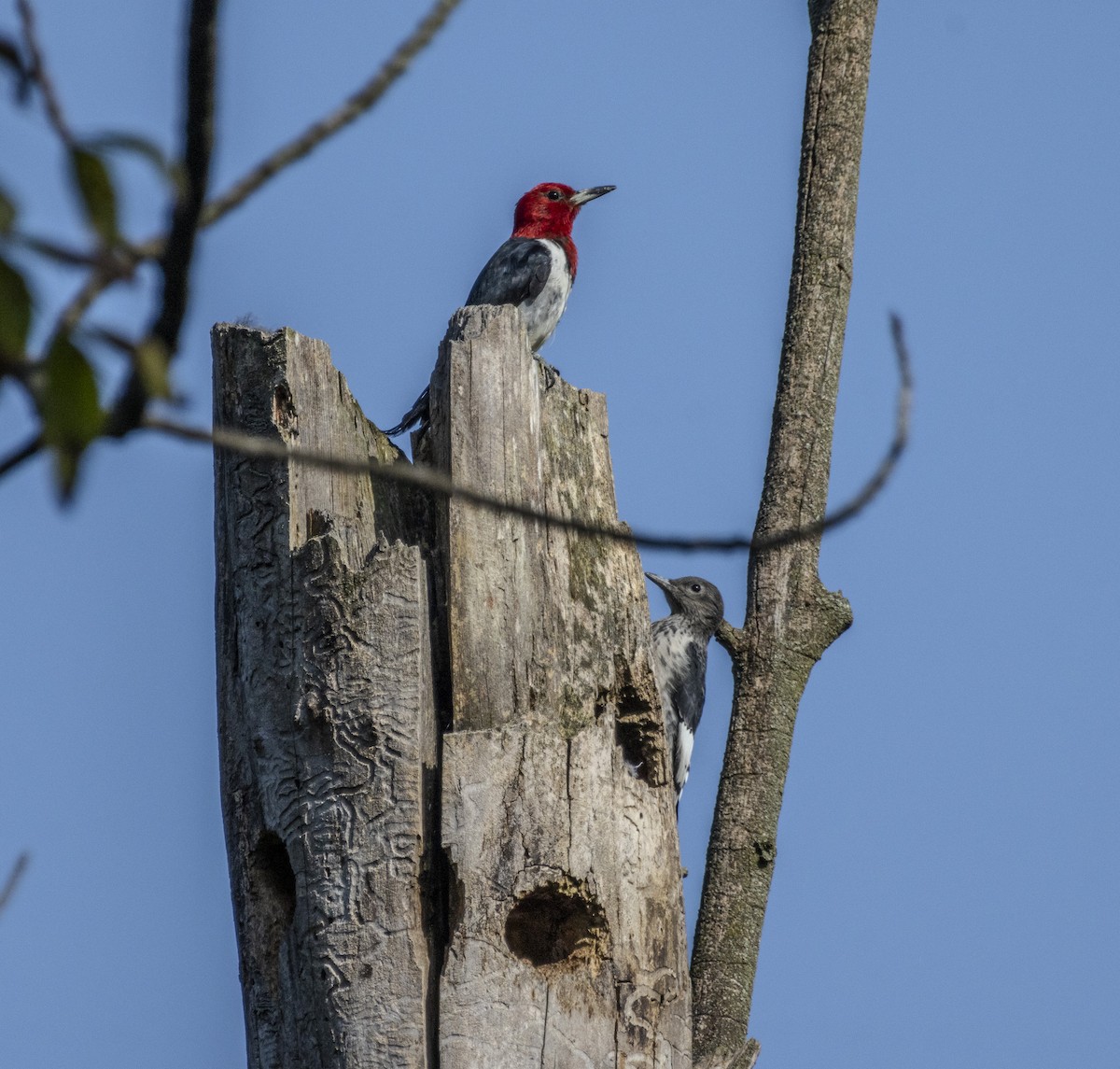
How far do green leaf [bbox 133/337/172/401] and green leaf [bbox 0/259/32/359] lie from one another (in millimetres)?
63

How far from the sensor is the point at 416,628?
13.7ft

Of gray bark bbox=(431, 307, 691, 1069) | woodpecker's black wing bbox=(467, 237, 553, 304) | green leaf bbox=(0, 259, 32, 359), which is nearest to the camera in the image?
green leaf bbox=(0, 259, 32, 359)

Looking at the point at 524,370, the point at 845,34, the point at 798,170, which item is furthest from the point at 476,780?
the point at 845,34

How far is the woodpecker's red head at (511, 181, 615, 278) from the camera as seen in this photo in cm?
809

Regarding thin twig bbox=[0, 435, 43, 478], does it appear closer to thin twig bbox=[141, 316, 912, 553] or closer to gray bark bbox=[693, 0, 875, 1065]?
thin twig bbox=[141, 316, 912, 553]

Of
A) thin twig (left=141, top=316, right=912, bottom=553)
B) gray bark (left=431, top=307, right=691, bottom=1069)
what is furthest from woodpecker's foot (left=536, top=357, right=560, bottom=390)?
thin twig (left=141, top=316, right=912, bottom=553)

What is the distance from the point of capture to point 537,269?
736 centimetres

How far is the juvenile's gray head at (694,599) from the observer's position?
769 cm

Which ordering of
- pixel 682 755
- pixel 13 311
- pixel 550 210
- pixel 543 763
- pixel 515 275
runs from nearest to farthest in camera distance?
pixel 13 311 → pixel 543 763 → pixel 682 755 → pixel 515 275 → pixel 550 210

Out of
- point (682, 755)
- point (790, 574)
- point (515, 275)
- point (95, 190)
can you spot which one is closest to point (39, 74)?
point (95, 190)

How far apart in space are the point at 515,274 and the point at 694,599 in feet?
5.97

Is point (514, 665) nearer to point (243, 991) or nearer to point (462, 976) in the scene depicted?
point (462, 976)

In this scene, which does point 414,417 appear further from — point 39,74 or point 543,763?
point 39,74

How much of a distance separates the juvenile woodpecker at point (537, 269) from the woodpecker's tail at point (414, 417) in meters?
1.99
